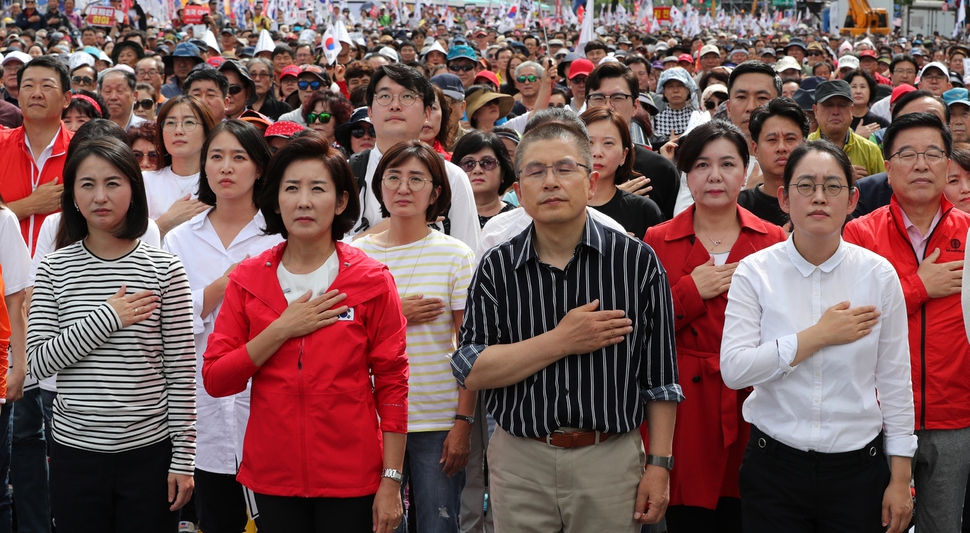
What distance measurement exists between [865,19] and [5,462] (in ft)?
165

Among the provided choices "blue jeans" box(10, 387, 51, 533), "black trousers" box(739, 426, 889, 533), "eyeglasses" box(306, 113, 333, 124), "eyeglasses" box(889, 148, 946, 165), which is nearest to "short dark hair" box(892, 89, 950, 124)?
"eyeglasses" box(889, 148, 946, 165)

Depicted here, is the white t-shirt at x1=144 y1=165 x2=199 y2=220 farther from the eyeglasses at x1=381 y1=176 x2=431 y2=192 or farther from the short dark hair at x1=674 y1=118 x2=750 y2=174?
the short dark hair at x1=674 y1=118 x2=750 y2=174

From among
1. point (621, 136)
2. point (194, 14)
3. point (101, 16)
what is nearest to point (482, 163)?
point (621, 136)

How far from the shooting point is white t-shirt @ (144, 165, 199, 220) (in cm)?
473

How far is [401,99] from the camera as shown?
4750 mm

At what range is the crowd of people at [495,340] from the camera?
3027 millimetres

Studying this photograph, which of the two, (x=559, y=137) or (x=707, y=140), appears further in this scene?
(x=707, y=140)

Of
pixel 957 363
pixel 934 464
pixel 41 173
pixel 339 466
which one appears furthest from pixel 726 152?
pixel 41 173

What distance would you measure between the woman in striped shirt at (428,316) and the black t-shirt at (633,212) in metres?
0.80

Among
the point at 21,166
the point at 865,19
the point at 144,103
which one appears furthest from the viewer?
the point at 865,19

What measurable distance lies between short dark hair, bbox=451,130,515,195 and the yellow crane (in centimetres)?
4614

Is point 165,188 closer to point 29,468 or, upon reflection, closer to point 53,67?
point 53,67

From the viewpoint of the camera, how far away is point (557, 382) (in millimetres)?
2980

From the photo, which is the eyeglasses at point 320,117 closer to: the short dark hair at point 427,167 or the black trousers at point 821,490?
the short dark hair at point 427,167
